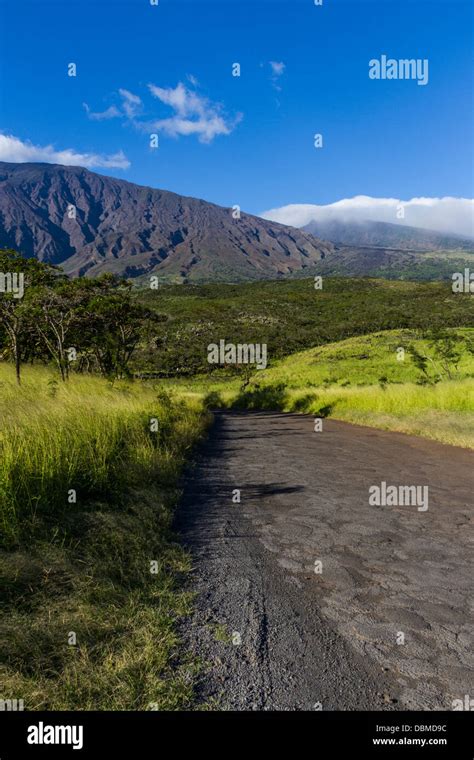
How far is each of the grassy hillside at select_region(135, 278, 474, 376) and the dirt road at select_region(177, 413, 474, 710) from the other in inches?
1647

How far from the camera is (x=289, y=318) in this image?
9956 centimetres

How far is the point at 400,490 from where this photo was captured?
6.89m

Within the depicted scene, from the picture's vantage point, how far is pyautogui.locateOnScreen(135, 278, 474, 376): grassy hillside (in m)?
65.9

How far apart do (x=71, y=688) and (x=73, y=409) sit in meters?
5.34

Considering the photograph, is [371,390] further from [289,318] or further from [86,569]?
[289,318]

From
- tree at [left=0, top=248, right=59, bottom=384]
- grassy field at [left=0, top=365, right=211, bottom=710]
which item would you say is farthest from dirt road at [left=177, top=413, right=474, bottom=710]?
tree at [left=0, top=248, right=59, bottom=384]

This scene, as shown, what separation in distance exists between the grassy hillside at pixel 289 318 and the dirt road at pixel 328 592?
137ft

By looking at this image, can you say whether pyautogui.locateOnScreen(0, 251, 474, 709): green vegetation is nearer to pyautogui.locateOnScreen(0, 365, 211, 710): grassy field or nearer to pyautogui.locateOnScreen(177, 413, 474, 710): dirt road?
pyautogui.locateOnScreen(0, 365, 211, 710): grassy field

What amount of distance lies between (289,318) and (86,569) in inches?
3869

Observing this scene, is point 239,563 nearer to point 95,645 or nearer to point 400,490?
point 95,645

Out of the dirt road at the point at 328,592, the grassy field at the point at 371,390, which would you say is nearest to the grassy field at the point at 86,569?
the dirt road at the point at 328,592

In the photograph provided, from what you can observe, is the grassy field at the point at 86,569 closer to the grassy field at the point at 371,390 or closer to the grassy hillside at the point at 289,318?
the grassy field at the point at 371,390

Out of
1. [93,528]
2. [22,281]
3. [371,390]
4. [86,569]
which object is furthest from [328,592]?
[371,390]
